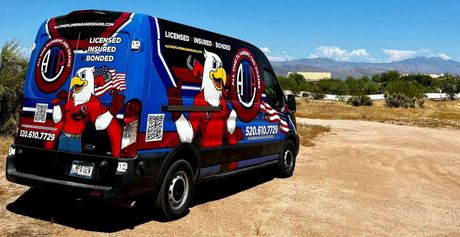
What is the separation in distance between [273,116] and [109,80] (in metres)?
4.14

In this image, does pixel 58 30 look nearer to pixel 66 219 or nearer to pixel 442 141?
pixel 66 219

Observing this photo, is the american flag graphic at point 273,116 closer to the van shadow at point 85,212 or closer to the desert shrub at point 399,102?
the van shadow at point 85,212

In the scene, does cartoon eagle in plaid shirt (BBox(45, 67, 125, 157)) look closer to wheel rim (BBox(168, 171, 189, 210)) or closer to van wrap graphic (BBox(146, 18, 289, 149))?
van wrap graphic (BBox(146, 18, 289, 149))

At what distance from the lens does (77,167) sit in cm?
541

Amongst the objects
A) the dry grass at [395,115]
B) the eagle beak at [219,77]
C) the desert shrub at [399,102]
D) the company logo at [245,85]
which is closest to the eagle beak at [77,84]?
the eagle beak at [219,77]

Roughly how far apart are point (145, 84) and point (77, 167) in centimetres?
126

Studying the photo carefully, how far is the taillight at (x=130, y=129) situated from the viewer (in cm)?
524

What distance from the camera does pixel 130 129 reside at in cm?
526

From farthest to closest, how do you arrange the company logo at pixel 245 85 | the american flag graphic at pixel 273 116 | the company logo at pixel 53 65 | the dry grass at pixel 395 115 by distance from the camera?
the dry grass at pixel 395 115 → the american flag graphic at pixel 273 116 → the company logo at pixel 245 85 → the company logo at pixel 53 65

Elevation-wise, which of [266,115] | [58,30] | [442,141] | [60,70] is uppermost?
[58,30]

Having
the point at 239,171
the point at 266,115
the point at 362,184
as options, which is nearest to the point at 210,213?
the point at 239,171

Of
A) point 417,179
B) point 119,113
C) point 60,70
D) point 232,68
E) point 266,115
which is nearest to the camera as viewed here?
point 119,113

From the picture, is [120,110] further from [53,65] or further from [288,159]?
[288,159]

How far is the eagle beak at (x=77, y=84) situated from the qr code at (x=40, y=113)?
0.49 m
